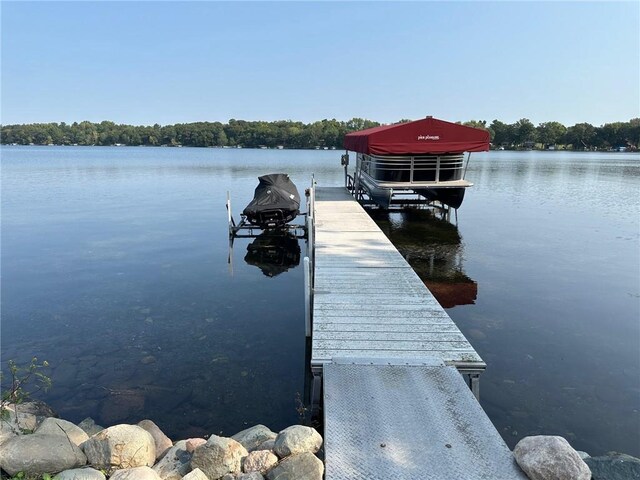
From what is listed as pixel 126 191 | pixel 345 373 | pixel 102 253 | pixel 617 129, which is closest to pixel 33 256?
pixel 102 253

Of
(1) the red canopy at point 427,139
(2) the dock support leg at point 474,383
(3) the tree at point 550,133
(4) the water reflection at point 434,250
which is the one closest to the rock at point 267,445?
(2) the dock support leg at point 474,383

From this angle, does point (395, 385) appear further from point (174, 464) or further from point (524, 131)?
point (524, 131)

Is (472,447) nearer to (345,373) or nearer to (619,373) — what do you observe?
(345,373)

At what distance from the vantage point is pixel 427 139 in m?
12.8

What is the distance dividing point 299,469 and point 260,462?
0.38 meters

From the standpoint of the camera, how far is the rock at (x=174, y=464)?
337 cm

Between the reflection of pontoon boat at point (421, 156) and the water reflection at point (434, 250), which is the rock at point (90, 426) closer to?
the water reflection at point (434, 250)

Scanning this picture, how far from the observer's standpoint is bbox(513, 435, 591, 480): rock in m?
2.73

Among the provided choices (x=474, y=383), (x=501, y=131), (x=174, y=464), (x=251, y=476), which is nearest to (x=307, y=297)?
(x=474, y=383)

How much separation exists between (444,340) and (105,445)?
3.37 m

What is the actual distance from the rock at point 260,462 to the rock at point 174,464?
1.62 feet

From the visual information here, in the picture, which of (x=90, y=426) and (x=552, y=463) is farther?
(x=90, y=426)

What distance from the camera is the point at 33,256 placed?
11359mm

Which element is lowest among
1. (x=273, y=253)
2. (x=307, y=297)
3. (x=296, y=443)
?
(x=273, y=253)
